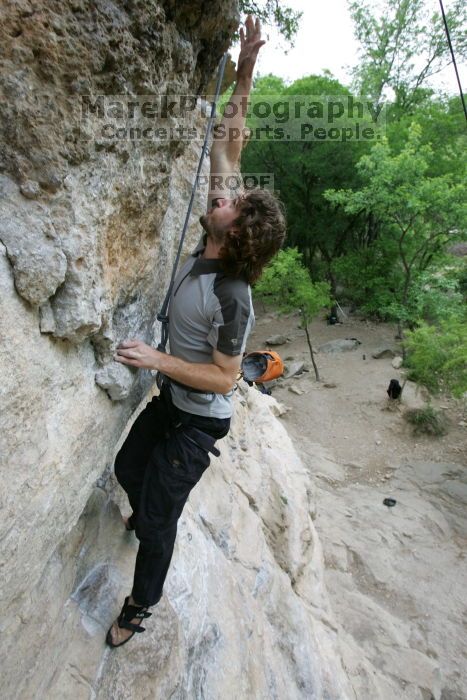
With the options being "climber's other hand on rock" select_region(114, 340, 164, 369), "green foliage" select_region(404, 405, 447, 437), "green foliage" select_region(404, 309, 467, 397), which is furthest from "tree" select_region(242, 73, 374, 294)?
"climber's other hand on rock" select_region(114, 340, 164, 369)

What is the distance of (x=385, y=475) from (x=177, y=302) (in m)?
8.51

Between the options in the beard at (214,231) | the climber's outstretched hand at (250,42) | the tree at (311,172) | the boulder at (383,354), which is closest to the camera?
the beard at (214,231)

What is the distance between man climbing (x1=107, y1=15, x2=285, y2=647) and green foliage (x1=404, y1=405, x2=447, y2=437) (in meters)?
9.66

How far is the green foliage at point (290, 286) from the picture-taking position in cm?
1275

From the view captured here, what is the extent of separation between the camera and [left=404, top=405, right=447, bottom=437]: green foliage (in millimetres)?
10672

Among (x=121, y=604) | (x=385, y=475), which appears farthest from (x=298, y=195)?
(x=121, y=604)

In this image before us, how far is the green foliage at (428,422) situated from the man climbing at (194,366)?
31.7ft

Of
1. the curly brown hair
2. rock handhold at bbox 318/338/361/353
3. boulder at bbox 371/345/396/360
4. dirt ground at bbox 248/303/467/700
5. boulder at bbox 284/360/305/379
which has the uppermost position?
the curly brown hair

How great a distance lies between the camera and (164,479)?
2.31 metres

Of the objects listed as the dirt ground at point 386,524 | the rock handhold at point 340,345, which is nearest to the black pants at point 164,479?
the dirt ground at point 386,524

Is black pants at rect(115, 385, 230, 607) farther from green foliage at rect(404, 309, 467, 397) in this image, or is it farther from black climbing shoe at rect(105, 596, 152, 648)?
green foliage at rect(404, 309, 467, 397)

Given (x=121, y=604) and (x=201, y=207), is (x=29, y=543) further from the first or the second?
(x=201, y=207)

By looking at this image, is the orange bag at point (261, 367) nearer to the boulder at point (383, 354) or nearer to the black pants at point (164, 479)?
the black pants at point (164, 479)

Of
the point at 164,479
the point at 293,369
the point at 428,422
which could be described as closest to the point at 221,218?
the point at 164,479
